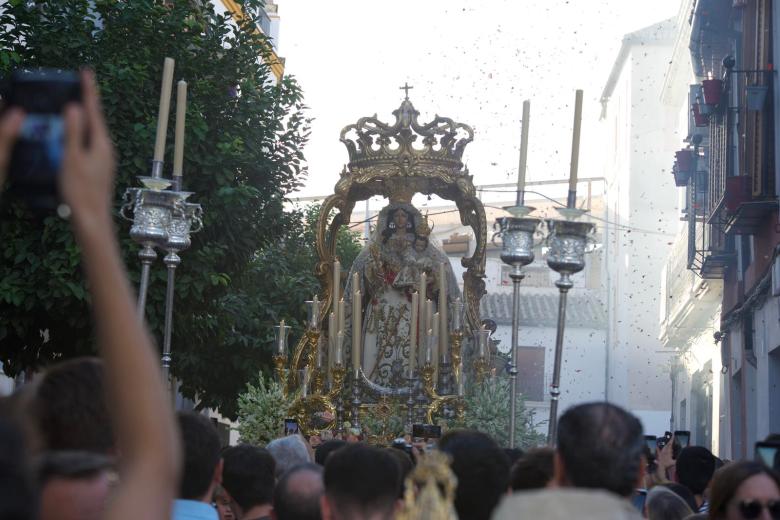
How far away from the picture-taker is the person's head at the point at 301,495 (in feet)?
16.9

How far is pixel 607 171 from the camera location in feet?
162

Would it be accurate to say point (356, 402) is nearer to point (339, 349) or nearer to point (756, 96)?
point (339, 349)

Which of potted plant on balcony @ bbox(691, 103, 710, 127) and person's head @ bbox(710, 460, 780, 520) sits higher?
potted plant on balcony @ bbox(691, 103, 710, 127)

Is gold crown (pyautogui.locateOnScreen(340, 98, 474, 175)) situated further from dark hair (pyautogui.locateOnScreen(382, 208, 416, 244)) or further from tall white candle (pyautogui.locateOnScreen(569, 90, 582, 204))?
tall white candle (pyautogui.locateOnScreen(569, 90, 582, 204))

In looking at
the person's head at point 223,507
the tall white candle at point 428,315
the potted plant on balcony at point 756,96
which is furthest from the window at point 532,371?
the person's head at point 223,507

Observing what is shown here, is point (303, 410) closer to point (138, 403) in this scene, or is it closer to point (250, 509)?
point (250, 509)

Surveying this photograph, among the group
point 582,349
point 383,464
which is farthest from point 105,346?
point 582,349

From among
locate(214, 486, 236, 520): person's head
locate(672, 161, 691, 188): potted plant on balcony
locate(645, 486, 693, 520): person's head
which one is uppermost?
locate(672, 161, 691, 188): potted plant on balcony

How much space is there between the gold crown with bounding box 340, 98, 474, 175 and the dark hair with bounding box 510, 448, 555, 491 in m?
9.58

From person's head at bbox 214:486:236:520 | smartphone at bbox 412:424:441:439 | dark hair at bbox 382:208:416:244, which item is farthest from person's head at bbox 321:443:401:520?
dark hair at bbox 382:208:416:244

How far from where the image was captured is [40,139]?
2.59 meters

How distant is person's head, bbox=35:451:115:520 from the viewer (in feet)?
8.80

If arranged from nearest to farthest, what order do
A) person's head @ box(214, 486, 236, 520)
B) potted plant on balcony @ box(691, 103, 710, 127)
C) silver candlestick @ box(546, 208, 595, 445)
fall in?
person's head @ box(214, 486, 236, 520)
silver candlestick @ box(546, 208, 595, 445)
potted plant on balcony @ box(691, 103, 710, 127)

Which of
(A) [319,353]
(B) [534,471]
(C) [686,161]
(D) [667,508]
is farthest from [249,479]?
(C) [686,161]
